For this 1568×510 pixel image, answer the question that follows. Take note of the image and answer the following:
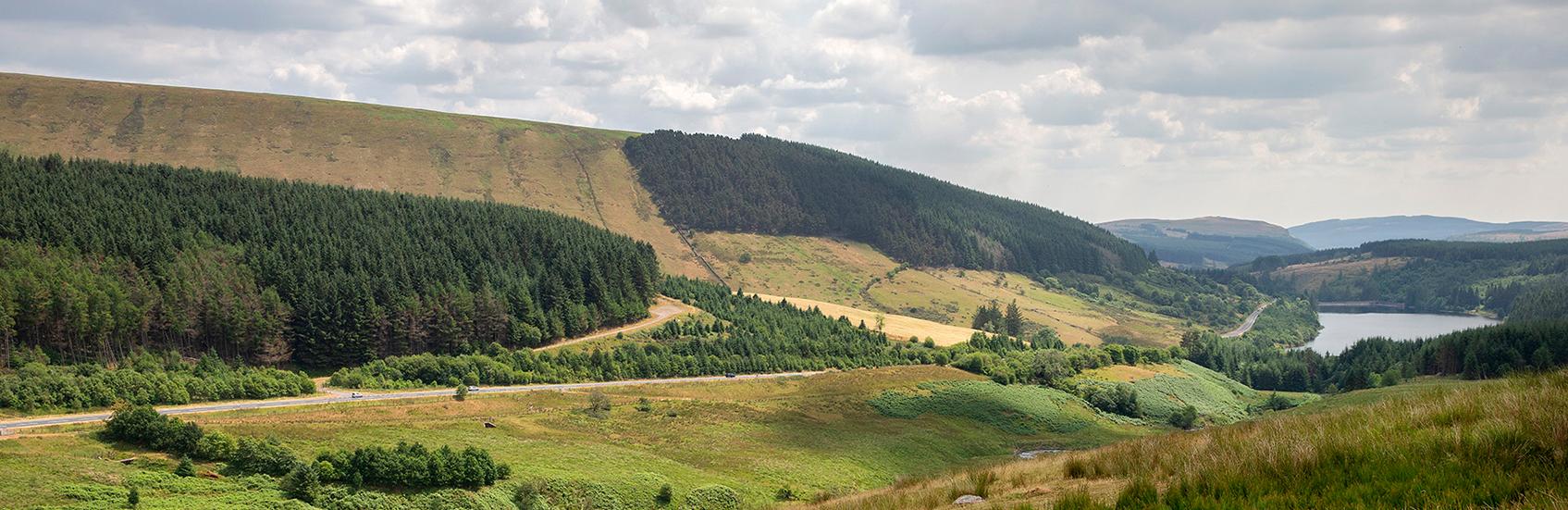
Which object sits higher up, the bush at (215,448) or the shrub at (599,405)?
the bush at (215,448)

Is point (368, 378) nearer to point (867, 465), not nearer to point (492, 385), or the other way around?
point (492, 385)

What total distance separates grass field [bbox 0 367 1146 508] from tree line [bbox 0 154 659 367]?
30.2 m

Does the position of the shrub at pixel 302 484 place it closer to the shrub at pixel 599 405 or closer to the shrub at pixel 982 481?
the shrub at pixel 599 405

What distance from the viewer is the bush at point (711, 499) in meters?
60.8

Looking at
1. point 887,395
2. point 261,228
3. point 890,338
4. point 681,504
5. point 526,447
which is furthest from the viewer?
point 890,338

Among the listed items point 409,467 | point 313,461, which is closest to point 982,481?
point 409,467

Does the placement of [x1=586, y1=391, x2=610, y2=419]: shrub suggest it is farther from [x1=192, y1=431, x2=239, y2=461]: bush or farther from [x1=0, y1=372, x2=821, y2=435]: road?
[x1=192, y1=431, x2=239, y2=461]: bush

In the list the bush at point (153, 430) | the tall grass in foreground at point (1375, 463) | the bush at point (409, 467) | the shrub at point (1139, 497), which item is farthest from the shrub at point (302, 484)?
the shrub at point (1139, 497)

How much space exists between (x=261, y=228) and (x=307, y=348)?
26.2 metres

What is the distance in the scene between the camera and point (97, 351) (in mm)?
94312

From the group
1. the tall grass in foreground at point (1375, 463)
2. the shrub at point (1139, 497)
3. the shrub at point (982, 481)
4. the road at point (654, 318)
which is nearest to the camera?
the tall grass in foreground at point (1375, 463)

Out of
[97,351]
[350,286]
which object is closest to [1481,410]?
[97,351]

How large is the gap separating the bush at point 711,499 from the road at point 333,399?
39.2 m

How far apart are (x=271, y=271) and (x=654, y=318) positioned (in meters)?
54.2
